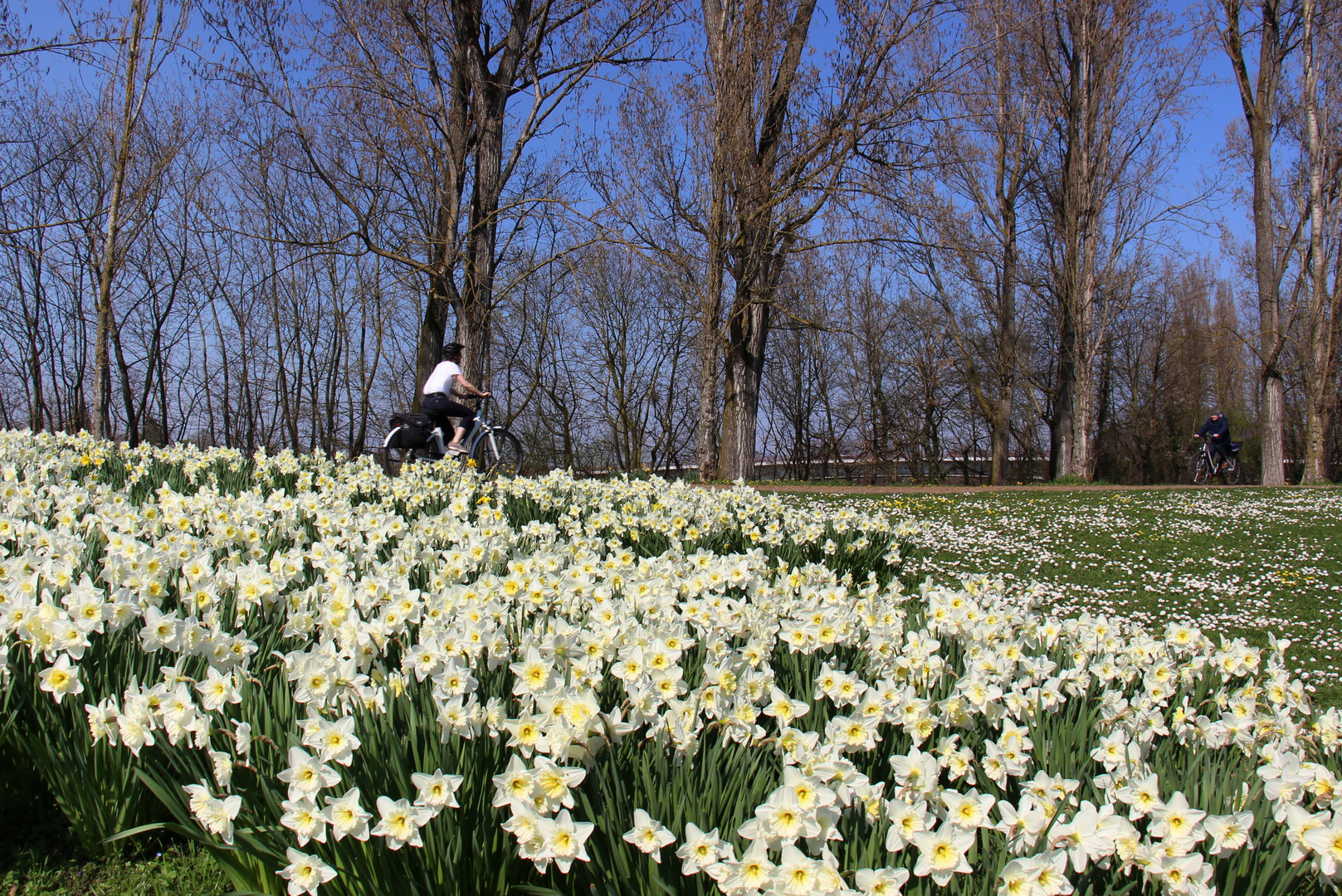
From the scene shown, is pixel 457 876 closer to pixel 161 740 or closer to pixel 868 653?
pixel 161 740

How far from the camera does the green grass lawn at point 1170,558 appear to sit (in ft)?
15.1

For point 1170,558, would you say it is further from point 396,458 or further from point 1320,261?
point 1320,261

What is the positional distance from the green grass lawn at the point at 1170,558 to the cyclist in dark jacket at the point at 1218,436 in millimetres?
8027

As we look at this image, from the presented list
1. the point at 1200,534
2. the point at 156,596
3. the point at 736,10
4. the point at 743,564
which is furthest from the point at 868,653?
the point at 736,10

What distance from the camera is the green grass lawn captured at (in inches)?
181

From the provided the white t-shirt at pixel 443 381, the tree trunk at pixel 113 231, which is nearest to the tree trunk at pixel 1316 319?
the white t-shirt at pixel 443 381

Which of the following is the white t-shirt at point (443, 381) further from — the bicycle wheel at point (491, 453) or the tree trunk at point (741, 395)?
the tree trunk at point (741, 395)

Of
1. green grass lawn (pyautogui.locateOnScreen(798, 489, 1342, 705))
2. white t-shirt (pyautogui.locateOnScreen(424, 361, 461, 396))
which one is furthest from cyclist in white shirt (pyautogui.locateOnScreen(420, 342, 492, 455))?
green grass lawn (pyautogui.locateOnScreen(798, 489, 1342, 705))

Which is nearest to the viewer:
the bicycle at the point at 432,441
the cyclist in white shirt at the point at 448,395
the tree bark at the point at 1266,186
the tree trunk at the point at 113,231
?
the cyclist in white shirt at the point at 448,395

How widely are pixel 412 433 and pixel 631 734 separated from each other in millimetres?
7525

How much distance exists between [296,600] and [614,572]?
1.02m

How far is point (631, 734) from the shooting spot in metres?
1.65

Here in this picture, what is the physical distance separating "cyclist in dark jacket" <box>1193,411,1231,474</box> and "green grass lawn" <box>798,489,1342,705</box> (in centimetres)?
803

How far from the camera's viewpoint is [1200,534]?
7.02 meters
